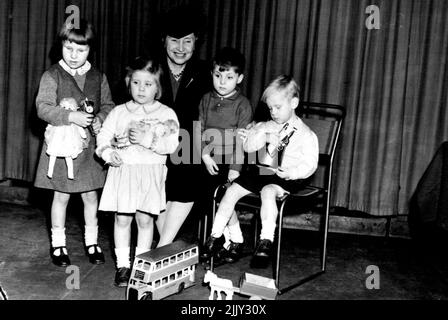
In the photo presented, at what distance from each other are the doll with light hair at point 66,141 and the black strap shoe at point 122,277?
59 centimetres

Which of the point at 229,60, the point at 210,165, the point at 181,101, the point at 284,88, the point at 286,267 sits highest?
the point at 229,60

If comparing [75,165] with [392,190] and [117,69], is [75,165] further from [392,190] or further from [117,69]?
[392,190]

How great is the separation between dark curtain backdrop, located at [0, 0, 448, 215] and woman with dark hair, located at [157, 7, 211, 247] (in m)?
0.79

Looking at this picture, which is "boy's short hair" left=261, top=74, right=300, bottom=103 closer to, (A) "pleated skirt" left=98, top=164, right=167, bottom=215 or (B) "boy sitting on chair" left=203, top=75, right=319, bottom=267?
(B) "boy sitting on chair" left=203, top=75, right=319, bottom=267

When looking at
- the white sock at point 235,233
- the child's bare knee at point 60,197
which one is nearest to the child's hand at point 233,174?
the white sock at point 235,233

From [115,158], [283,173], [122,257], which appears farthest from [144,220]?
[283,173]

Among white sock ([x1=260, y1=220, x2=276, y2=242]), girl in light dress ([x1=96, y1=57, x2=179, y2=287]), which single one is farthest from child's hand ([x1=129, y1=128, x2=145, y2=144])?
white sock ([x1=260, y1=220, x2=276, y2=242])

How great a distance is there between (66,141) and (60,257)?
2.37 feet

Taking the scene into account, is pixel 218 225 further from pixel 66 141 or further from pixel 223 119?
pixel 66 141

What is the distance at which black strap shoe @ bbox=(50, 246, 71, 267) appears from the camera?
3457 millimetres

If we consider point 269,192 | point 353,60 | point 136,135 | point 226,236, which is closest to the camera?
point 136,135

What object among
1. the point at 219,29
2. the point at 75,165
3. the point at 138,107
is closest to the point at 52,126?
the point at 75,165

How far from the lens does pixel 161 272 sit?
116 inches
